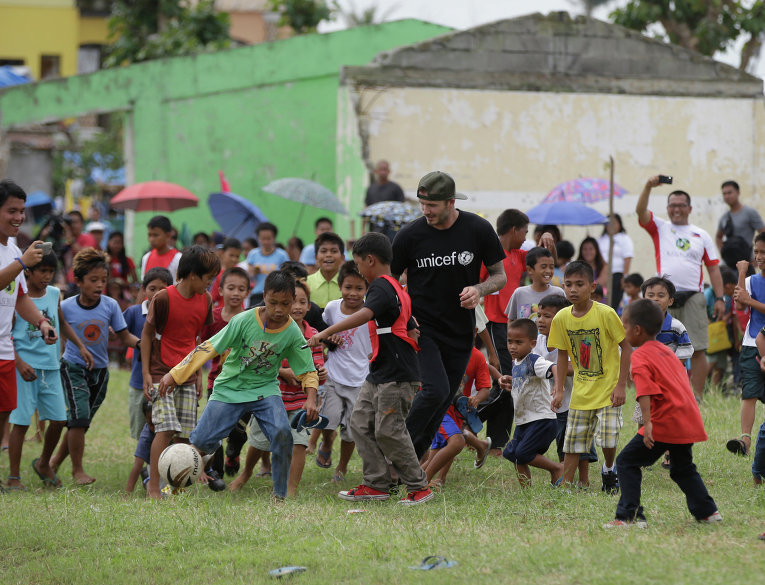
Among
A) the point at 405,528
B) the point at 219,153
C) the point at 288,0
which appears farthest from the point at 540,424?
the point at 288,0

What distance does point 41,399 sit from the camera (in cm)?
855

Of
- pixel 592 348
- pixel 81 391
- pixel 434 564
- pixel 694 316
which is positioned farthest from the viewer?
pixel 694 316

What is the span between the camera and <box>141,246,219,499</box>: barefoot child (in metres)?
7.79

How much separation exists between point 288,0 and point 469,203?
10693mm

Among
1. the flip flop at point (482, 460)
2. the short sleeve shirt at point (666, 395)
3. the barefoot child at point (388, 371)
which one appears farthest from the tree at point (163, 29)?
the short sleeve shirt at point (666, 395)

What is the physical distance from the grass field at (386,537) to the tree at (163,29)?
20.0 metres

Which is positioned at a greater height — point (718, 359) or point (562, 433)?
Result: point (562, 433)

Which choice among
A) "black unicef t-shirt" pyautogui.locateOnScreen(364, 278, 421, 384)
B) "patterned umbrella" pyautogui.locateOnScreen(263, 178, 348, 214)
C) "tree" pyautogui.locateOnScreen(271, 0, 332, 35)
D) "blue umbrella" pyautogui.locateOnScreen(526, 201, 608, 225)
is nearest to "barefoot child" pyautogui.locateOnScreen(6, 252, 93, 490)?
"black unicef t-shirt" pyautogui.locateOnScreen(364, 278, 421, 384)

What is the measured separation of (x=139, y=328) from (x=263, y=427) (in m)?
2.25

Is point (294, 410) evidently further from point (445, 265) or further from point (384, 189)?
point (384, 189)

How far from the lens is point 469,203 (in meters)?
17.6

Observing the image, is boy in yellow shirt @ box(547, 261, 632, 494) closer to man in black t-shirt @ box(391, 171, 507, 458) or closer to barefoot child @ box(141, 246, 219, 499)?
man in black t-shirt @ box(391, 171, 507, 458)

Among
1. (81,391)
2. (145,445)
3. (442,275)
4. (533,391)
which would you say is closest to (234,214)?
(81,391)

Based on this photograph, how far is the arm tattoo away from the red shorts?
345cm
